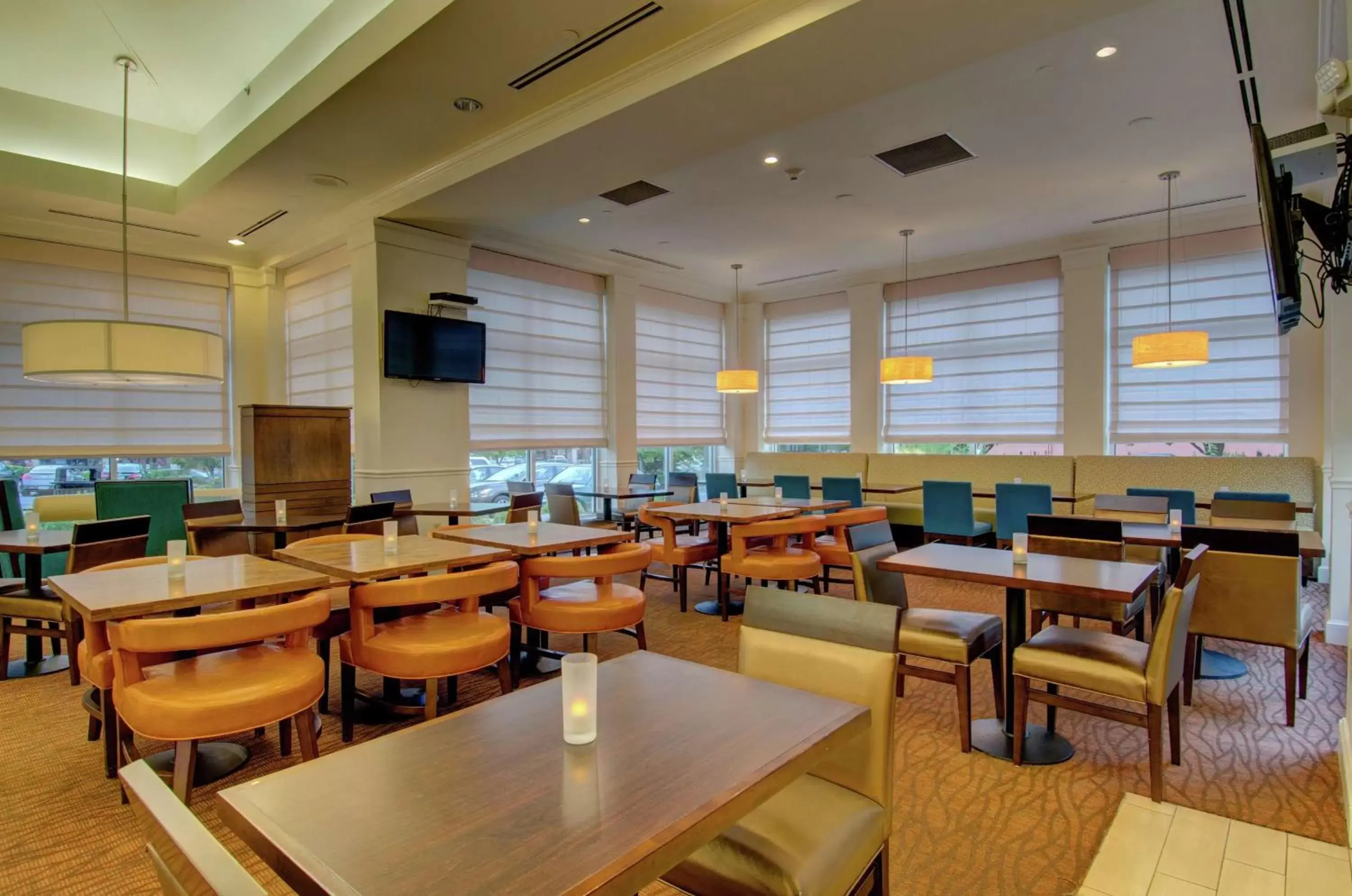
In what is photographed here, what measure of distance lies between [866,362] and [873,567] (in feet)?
20.6

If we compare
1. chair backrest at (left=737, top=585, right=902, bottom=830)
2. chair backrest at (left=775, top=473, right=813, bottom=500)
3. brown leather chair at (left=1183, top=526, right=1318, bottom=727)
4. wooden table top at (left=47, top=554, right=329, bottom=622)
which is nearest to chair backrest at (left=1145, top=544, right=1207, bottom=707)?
brown leather chair at (left=1183, top=526, right=1318, bottom=727)

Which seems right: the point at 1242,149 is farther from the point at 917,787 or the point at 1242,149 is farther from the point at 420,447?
the point at 420,447

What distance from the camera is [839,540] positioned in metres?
5.35

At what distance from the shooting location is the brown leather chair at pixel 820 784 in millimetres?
1407

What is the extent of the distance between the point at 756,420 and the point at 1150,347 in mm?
5377

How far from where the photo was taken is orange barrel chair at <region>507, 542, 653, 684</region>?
3.29 meters

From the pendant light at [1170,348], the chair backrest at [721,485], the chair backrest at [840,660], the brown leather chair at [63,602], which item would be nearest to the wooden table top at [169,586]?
the brown leather chair at [63,602]

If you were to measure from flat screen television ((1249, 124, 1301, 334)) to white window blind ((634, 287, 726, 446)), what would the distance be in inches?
264

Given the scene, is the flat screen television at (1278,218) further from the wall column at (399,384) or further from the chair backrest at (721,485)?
the wall column at (399,384)

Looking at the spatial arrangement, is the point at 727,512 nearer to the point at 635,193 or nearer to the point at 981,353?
the point at 635,193

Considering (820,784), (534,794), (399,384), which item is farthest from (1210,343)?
(534,794)

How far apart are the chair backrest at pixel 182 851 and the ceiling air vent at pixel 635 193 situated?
18.1ft

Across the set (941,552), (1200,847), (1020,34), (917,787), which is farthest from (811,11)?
(1200,847)

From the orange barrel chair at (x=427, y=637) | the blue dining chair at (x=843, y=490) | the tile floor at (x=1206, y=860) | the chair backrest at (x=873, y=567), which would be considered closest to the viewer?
the tile floor at (x=1206, y=860)
